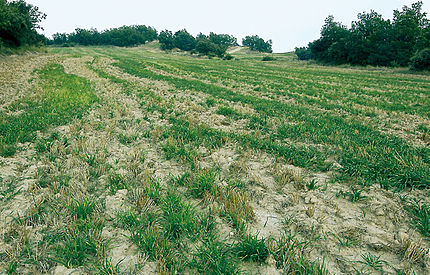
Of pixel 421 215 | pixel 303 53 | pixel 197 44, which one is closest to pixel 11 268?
pixel 421 215

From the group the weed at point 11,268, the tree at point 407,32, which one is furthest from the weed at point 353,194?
the tree at point 407,32

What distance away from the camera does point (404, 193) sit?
152 inches

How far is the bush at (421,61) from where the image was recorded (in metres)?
36.3

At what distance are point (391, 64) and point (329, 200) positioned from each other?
216 ft

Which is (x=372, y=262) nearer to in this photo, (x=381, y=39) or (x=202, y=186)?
(x=202, y=186)

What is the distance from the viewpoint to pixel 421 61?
3706 centimetres

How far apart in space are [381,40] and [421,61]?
84.7ft

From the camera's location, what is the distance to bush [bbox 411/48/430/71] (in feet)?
119

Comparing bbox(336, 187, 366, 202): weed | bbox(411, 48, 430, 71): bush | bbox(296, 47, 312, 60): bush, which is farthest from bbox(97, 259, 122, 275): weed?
bbox(296, 47, 312, 60): bush

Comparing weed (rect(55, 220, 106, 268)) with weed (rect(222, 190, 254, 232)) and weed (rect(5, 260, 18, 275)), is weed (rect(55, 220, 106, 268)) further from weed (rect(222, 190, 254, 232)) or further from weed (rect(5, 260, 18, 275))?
weed (rect(222, 190, 254, 232))

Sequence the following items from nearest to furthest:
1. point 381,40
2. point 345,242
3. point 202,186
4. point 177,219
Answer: point 345,242, point 177,219, point 202,186, point 381,40

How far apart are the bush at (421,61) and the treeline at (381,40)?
8.97 metres

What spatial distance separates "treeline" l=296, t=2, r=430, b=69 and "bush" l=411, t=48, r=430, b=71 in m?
8.97

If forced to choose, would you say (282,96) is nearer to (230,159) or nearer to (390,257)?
(230,159)
